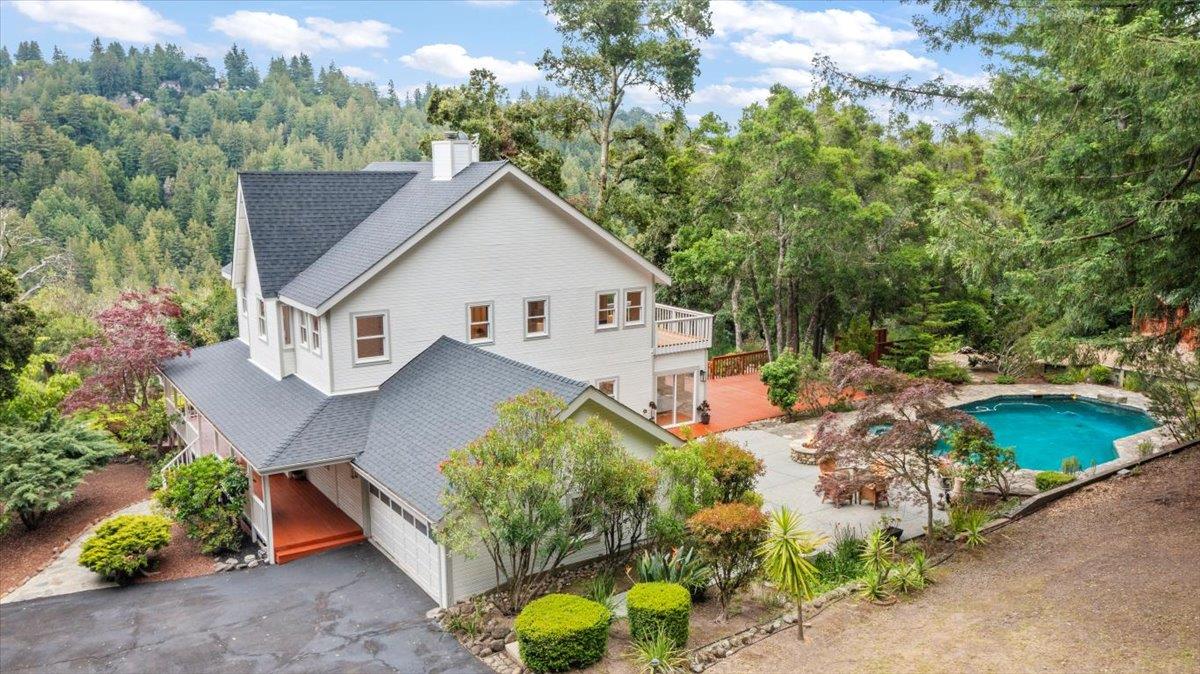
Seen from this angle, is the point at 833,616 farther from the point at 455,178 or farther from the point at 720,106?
the point at 720,106

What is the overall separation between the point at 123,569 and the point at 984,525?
16.8m

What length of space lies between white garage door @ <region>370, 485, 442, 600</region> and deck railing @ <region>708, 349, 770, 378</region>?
17.3m

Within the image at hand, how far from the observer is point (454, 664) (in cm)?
1194

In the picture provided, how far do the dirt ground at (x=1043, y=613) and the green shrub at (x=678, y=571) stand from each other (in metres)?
1.70

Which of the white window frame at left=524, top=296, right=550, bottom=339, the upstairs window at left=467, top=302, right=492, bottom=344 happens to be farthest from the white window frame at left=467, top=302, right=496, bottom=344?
the white window frame at left=524, top=296, right=550, bottom=339

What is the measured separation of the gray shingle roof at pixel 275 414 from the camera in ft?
52.6

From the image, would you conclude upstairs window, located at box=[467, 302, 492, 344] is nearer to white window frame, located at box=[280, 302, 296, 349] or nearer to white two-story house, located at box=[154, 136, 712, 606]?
white two-story house, located at box=[154, 136, 712, 606]

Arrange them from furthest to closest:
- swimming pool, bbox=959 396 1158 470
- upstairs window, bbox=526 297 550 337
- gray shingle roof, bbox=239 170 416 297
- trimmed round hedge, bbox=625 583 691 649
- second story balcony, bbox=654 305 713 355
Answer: second story balcony, bbox=654 305 713 355, swimming pool, bbox=959 396 1158 470, upstairs window, bbox=526 297 550 337, gray shingle roof, bbox=239 170 416 297, trimmed round hedge, bbox=625 583 691 649

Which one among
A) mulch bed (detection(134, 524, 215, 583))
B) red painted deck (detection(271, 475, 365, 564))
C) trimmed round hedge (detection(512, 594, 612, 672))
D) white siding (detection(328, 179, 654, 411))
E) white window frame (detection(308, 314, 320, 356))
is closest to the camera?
trimmed round hedge (detection(512, 594, 612, 672))

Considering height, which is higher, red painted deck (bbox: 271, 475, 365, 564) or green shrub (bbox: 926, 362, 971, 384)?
green shrub (bbox: 926, 362, 971, 384)

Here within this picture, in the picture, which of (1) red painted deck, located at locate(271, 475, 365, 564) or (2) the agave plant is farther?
(1) red painted deck, located at locate(271, 475, 365, 564)

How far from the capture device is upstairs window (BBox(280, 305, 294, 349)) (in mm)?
19984

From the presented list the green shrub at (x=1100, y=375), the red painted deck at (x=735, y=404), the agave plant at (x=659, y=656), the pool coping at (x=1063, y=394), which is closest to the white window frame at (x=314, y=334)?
the red painted deck at (x=735, y=404)

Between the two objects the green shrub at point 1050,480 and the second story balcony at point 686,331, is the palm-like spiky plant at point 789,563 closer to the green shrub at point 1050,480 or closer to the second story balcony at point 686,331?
the green shrub at point 1050,480
